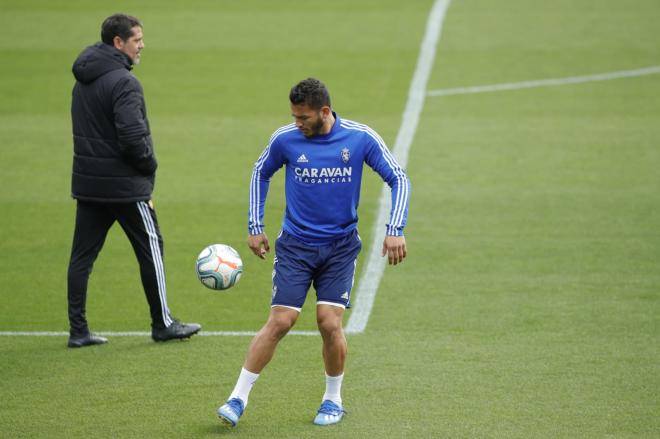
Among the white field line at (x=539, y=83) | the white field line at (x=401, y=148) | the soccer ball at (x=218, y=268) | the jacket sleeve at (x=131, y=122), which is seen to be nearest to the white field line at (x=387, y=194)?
the white field line at (x=401, y=148)

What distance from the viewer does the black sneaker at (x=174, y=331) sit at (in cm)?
864

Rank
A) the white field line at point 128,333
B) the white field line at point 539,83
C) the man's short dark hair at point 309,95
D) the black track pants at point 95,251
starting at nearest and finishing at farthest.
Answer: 1. the man's short dark hair at point 309,95
2. the black track pants at point 95,251
3. the white field line at point 128,333
4. the white field line at point 539,83

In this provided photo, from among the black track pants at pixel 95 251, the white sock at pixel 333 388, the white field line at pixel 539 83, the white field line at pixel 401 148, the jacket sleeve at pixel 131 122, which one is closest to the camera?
the white sock at pixel 333 388

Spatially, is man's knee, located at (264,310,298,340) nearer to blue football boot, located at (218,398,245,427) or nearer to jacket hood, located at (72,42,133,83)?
blue football boot, located at (218,398,245,427)

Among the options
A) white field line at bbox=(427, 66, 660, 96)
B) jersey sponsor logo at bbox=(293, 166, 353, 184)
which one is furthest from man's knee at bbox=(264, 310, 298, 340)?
white field line at bbox=(427, 66, 660, 96)

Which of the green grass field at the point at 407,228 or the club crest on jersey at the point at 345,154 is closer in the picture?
the club crest on jersey at the point at 345,154

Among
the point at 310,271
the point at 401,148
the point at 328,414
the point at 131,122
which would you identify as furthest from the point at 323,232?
the point at 401,148

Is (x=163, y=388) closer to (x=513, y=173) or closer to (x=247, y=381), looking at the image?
(x=247, y=381)

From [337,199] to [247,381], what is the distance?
125 centimetres

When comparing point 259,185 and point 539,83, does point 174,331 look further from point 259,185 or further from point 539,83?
point 539,83

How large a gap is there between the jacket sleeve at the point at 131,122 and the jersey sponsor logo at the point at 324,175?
1.67 m

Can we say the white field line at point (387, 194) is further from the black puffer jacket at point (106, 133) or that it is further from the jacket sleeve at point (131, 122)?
the jacket sleeve at point (131, 122)

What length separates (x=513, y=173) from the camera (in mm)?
13586

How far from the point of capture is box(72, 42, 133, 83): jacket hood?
27.2 feet
